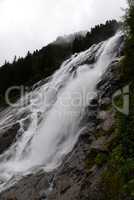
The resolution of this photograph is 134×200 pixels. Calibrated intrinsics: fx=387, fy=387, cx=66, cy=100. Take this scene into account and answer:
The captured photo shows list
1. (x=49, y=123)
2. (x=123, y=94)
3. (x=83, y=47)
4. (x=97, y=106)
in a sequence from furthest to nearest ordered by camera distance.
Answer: (x=83, y=47), (x=49, y=123), (x=97, y=106), (x=123, y=94)

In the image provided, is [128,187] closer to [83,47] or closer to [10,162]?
[10,162]

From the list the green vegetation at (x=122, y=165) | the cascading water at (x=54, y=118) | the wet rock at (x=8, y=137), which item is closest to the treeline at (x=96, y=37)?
the cascading water at (x=54, y=118)

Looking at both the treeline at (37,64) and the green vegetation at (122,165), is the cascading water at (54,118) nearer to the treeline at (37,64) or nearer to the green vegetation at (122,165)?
the green vegetation at (122,165)

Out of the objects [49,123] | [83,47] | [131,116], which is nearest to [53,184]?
[131,116]

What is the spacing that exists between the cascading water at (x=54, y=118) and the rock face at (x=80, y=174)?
119 centimetres

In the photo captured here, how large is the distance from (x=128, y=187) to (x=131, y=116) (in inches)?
137


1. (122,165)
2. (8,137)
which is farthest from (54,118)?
(122,165)

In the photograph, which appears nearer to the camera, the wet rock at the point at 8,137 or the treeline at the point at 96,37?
the wet rock at the point at 8,137

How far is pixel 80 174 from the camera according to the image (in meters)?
15.5

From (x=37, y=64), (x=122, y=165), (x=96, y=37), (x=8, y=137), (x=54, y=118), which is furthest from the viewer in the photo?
(x=96, y=37)

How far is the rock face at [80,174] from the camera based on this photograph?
47.2 ft

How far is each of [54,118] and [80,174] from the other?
376 inches

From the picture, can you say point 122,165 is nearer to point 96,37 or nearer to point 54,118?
point 54,118

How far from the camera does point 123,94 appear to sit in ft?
57.7
